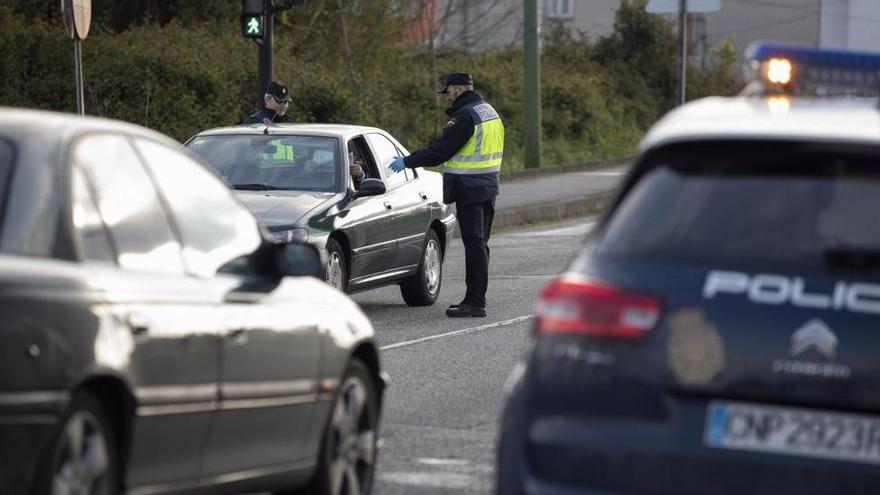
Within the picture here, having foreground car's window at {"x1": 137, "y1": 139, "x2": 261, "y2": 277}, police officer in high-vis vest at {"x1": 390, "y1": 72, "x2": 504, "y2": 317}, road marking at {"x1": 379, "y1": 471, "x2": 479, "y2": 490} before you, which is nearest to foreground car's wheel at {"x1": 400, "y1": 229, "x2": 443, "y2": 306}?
police officer in high-vis vest at {"x1": 390, "y1": 72, "x2": 504, "y2": 317}

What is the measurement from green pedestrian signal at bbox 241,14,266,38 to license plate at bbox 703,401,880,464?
60.7 ft

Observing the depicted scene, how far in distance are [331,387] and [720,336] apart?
214cm

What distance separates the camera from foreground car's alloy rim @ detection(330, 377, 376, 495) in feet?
23.3

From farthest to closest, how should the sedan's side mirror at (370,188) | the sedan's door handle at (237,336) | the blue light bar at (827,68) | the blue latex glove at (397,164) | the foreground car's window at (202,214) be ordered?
the blue latex glove at (397,164) < the sedan's side mirror at (370,188) < the foreground car's window at (202,214) < the sedan's door handle at (237,336) < the blue light bar at (827,68)

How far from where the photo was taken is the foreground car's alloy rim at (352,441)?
23.3ft

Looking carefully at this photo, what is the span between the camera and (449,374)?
38.7 ft

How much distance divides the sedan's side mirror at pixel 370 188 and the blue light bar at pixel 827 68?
8.89 m

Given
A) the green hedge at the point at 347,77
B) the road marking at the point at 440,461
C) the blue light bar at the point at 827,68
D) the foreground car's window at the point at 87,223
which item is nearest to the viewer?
the foreground car's window at the point at 87,223

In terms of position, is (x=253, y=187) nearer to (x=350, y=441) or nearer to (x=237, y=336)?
(x=350, y=441)

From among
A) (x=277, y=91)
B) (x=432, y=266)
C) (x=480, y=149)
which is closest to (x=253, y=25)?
(x=277, y=91)

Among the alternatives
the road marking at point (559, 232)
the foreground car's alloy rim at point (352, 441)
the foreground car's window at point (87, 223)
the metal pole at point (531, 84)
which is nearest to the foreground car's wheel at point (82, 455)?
the foreground car's window at point (87, 223)

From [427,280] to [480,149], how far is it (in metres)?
1.48

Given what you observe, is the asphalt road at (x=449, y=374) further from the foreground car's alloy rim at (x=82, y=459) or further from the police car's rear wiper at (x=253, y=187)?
the foreground car's alloy rim at (x=82, y=459)

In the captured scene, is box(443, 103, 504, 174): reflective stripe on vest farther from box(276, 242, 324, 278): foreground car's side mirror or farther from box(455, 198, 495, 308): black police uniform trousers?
box(276, 242, 324, 278): foreground car's side mirror
